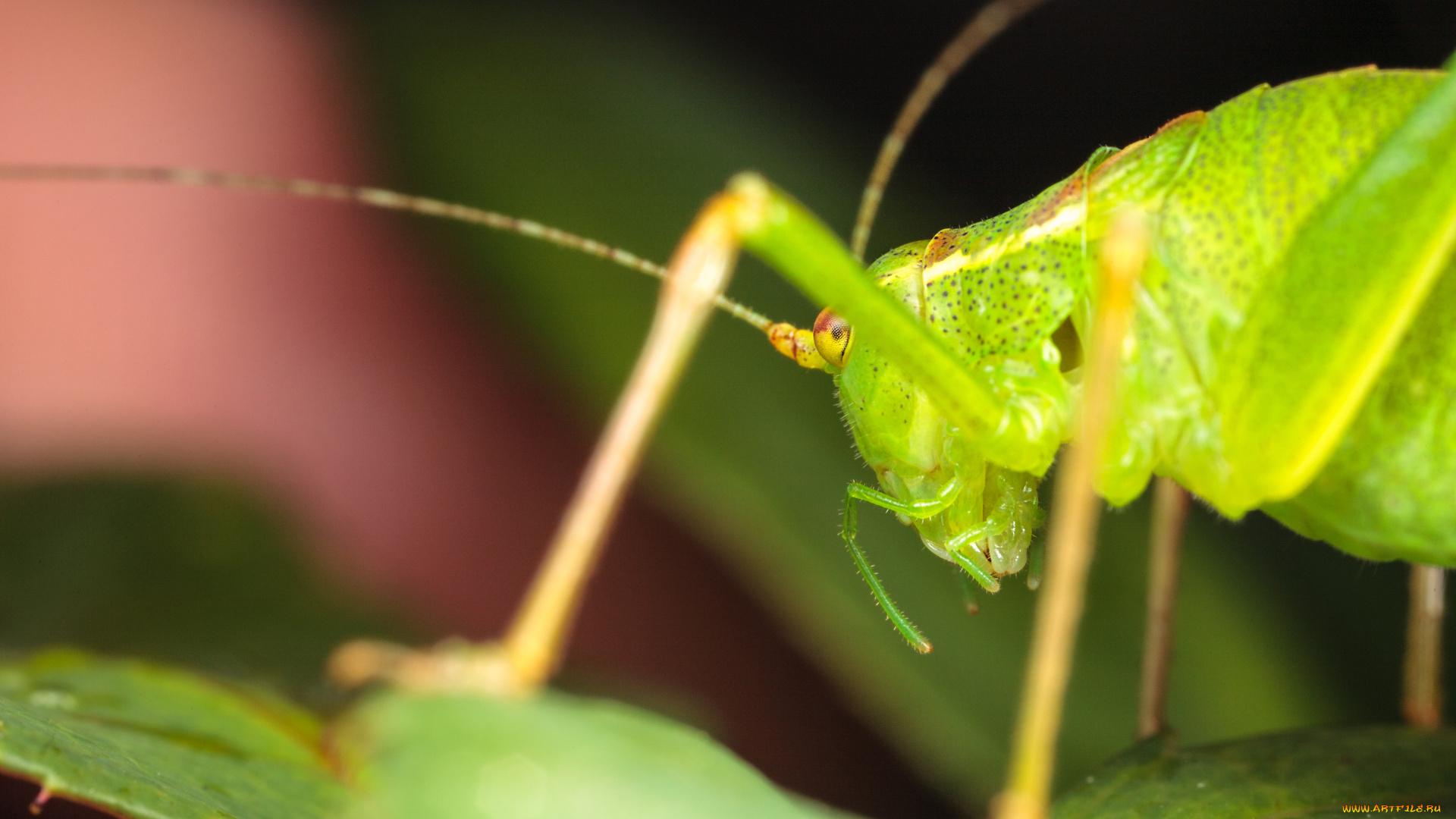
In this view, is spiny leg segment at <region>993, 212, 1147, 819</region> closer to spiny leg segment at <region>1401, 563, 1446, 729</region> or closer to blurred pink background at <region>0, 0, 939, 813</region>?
spiny leg segment at <region>1401, 563, 1446, 729</region>

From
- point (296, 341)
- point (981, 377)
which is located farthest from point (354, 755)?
point (296, 341)

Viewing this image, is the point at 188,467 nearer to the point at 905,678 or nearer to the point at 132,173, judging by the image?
the point at 132,173

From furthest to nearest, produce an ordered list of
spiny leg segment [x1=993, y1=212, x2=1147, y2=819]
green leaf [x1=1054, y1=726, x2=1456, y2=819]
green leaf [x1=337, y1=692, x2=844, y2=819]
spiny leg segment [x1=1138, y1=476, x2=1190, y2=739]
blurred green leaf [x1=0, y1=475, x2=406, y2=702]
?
blurred green leaf [x1=0, y1=475, x2=406, y2=702], spiny leg segment [x1=1138, y1=476, x2=1190, y2=739], green leaf [x1=1054, y1=726, x2=1456, y2=819], spiny leg segment [x1=993, y1=212, x2=1147, y2=819], green leaf [x1=337, y1=692, x2=844, y2=819]

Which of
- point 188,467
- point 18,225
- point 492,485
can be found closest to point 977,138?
point 492,485

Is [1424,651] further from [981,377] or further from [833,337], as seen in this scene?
[833,337]

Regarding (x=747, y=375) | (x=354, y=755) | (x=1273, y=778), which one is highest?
(x=747, y=375)

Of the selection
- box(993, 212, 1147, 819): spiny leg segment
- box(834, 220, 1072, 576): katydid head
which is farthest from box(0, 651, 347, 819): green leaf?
box(834, 220, 1072, 576): katydid head

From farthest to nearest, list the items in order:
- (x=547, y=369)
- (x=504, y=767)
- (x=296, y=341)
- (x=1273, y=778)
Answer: (x=296, y=341) < (x=547, y=369) < (x=1273, y=778) < (x=504, y=767)
